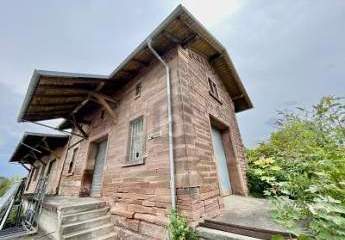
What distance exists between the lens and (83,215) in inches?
170

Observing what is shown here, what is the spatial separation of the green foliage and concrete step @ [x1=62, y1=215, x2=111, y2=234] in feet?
7.96

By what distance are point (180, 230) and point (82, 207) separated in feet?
9.97

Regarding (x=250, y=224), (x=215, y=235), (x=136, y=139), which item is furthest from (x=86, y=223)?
(x=250, y=224)

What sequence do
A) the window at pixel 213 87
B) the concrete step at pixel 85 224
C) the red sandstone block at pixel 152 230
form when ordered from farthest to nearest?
the window at pixel 213 87, the concrete step at pixel 85 224, the red sandstone block at pixel 152 230

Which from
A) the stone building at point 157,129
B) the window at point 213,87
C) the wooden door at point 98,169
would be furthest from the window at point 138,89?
the wooden door at point 98,169

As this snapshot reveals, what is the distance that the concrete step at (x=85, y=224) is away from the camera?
3.88 metres

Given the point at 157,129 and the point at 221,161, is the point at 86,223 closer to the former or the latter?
the point at 157,129

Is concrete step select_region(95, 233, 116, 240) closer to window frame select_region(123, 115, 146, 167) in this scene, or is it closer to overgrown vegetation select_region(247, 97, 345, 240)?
window frame select_region(123, 115, 146, 167)

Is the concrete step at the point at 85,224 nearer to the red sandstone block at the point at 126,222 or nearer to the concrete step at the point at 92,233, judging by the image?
the concrete step at the point at 92,233

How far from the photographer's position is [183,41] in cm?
470

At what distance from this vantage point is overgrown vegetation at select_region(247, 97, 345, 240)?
183 cm

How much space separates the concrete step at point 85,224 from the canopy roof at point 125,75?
11.9ft

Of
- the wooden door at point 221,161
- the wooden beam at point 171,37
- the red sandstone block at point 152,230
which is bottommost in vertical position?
the red sandstone block at point 152,230

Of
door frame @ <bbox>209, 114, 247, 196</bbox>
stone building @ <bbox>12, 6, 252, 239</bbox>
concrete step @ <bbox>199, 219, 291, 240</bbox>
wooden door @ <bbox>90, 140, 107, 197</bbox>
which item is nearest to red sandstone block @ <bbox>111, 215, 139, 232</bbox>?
stone building @ <bbox>12, 6, 252, 239</bbox>
